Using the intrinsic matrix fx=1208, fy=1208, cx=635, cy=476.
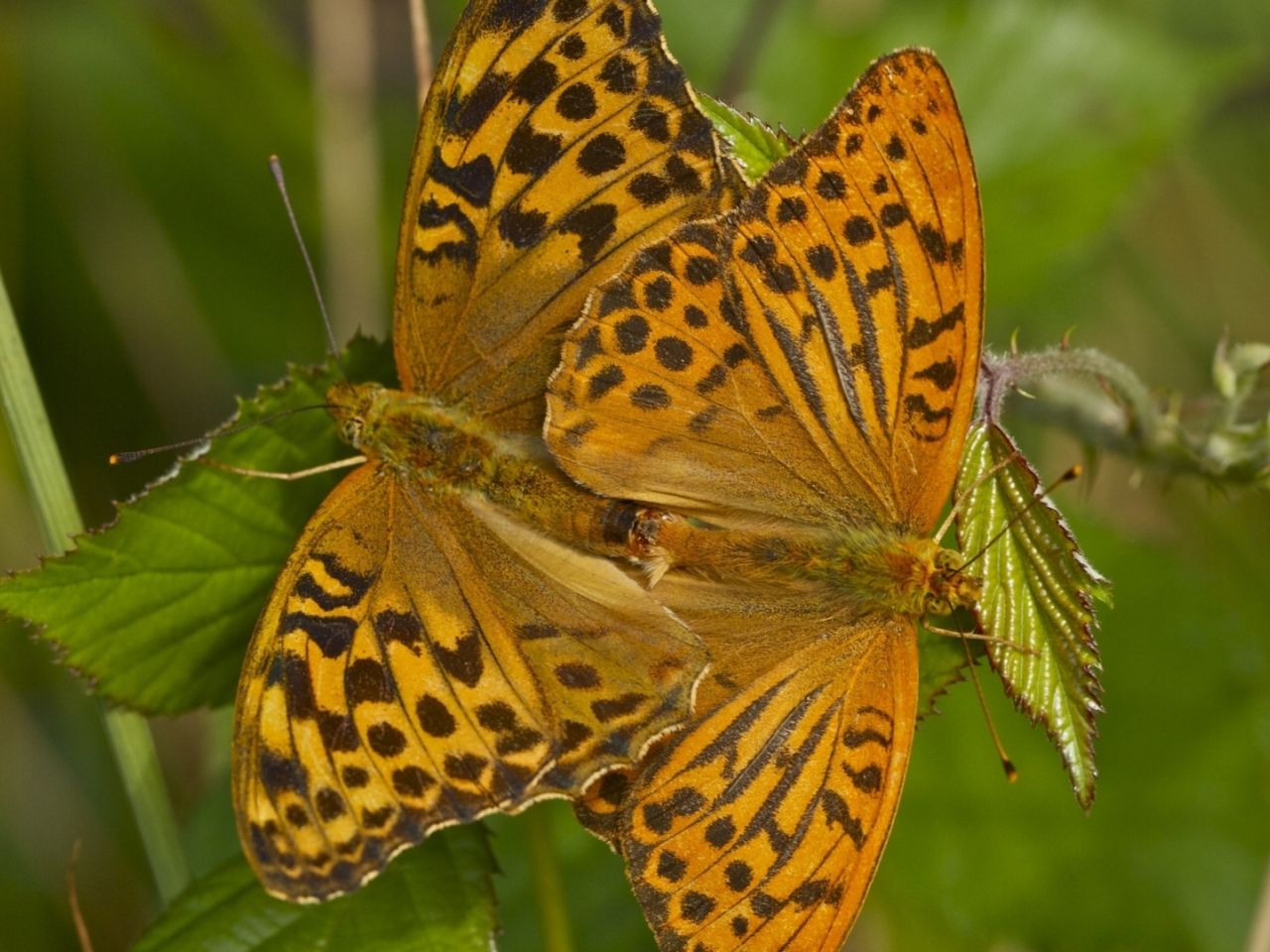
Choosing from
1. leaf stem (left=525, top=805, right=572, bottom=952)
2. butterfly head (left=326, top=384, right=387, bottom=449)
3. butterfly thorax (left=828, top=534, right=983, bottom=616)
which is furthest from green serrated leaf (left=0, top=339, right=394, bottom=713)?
butterfly thorax (left=828, top=534, right=983, bottom=616)

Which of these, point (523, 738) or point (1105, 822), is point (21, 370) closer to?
point (523, 738)

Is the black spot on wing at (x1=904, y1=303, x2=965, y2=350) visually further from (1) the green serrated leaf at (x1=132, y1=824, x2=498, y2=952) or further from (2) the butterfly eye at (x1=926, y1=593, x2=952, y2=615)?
(1) the green serrated leaf at (x1=132, y1=824, x2=498, y2=952)

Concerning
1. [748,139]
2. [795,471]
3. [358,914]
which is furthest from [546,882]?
[748,139]

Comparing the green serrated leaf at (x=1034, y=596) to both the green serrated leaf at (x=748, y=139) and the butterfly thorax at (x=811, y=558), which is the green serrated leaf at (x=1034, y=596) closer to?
the butterfly thorax at (x=811, y=558)

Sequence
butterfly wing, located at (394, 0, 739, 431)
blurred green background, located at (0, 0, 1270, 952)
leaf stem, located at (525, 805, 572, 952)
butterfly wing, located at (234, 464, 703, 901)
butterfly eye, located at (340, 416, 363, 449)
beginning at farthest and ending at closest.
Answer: blurred green background, located at (0, 0, 1270, 952) → leaf stem, located at (525, 805, 572, 952) → butterfly eye, located at (340, 416, 363, 449) → butterfly wing, located at (394, 0, 739, 431) → butterfly wing, located at (234, 464, 703, 901)

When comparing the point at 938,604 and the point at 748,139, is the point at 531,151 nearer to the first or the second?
the point at 748,139

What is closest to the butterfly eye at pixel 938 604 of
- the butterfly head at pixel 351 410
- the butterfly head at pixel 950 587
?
the butterfly head at pixel 950 587
